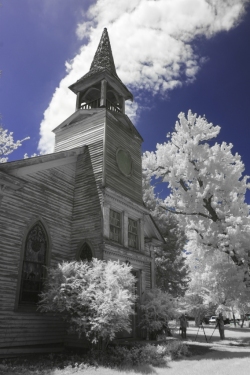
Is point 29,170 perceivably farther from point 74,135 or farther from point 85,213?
point 74,135

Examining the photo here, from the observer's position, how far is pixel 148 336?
15.8 meters

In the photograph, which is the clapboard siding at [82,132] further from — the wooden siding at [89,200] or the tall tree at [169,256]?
the tall tree at [169,256]

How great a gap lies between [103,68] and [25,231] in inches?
464

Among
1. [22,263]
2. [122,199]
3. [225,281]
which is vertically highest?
[122,199]

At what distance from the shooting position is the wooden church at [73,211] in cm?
1232

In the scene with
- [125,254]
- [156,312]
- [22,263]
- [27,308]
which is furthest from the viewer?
[125,254]

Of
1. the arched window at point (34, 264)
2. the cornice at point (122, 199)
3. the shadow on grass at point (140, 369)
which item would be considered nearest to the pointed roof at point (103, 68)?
the cornice at point (122, 199)

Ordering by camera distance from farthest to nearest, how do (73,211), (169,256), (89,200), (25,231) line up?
(169,256) → (73,211) → (89,200) → (25,231)

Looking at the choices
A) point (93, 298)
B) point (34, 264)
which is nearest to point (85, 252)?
point (34, 264)

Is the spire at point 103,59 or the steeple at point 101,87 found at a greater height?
the spire at point 103,59

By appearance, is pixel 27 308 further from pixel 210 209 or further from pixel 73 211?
pixel 210 209

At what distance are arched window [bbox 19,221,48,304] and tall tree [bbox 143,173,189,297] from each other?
14.9 m

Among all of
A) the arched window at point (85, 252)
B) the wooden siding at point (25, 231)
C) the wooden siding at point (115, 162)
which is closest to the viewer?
the wooden siding at point (25, 231)

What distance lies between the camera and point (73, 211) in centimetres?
1600
